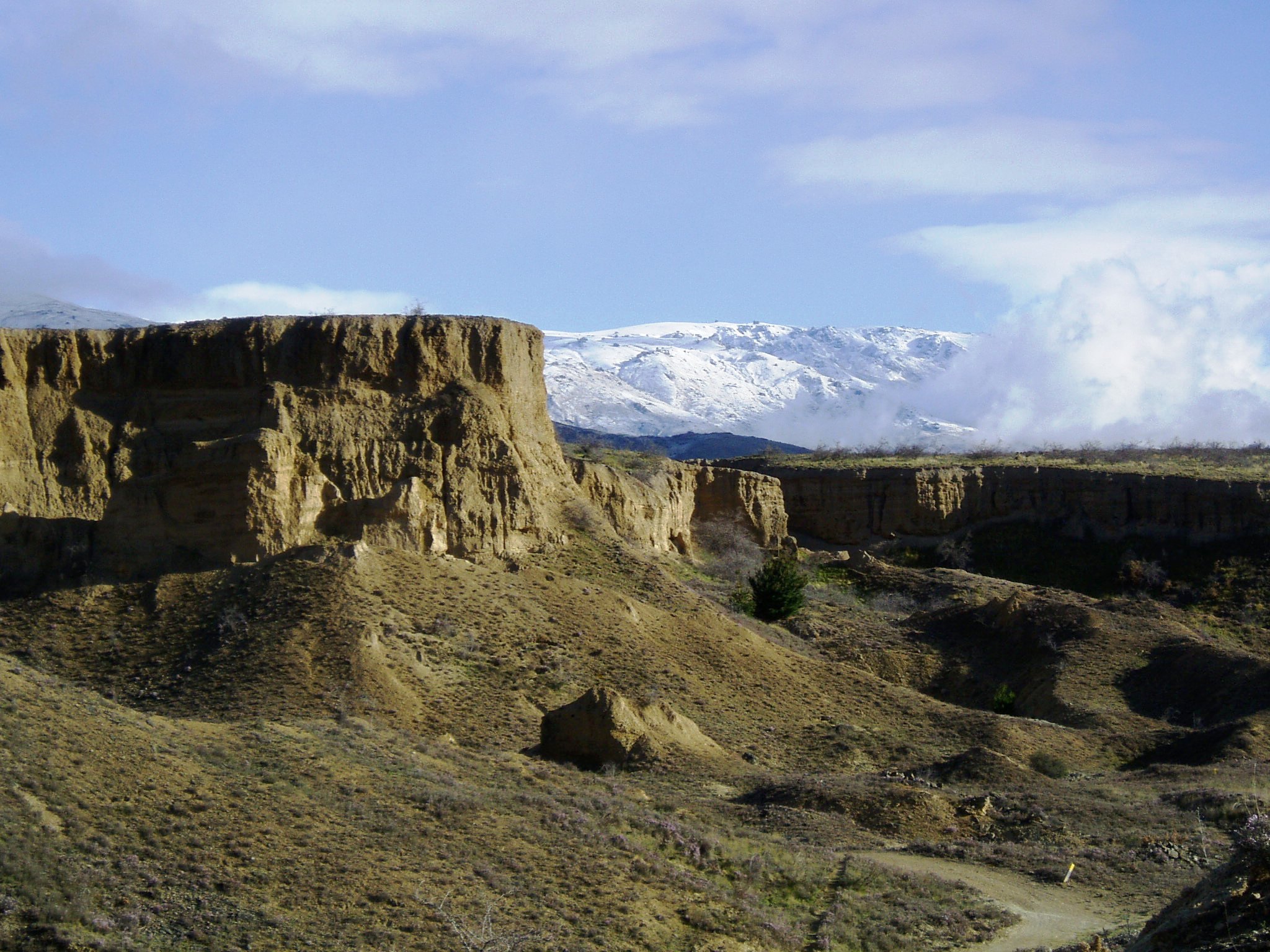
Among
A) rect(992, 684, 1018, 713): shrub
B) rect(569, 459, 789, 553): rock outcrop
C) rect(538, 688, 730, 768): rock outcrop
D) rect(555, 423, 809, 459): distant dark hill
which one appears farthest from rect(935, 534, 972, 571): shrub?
rect(555, 423, 809, 459): distant dark hill

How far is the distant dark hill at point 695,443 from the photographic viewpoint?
476 ft

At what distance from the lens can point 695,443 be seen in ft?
525

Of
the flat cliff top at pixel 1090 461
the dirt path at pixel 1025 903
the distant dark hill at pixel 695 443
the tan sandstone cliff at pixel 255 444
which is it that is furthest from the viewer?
the distant dark hill at pixel 695 443

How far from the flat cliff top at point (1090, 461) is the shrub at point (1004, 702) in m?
27.4

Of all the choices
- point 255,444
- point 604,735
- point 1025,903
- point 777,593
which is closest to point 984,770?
point 604,735

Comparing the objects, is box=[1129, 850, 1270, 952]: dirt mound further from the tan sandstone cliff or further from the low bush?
the tan sandstone cliff

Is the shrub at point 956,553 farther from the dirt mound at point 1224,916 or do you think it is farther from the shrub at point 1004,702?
the dirt mound at point 1224,916

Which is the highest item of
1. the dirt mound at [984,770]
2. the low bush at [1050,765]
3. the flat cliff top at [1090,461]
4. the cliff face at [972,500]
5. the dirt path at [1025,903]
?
the flat cliff top at [1090,461]

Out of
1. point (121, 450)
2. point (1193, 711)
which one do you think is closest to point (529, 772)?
point (121, 450)

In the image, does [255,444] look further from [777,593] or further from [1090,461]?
[1090,461]

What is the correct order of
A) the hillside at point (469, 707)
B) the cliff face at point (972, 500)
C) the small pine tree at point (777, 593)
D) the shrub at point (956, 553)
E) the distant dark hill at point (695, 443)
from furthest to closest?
the distant dark hill at point (695, 443)
the cliff face at point (972, 500)
the shrub at point (956, 553)
the small pine tree at point (777, 593)
the hillside at point (469, 707)

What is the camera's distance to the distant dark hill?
476 feet

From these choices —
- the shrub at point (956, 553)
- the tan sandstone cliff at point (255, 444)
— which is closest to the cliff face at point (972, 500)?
the shrub at point (956, 553)

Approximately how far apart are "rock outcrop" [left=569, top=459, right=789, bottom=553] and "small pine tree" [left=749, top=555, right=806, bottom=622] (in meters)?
Result: 4.80
